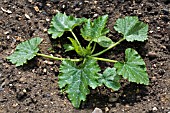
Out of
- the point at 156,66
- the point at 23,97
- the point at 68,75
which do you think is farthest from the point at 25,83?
the point at 156,66

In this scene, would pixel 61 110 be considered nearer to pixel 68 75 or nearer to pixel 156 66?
pixel 68 75

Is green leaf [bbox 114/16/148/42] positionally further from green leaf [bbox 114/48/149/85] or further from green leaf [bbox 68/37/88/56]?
green leaf [bbox 68/37/88/56]

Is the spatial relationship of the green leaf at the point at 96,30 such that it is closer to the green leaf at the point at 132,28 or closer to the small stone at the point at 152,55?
the green leaf at the point at 132,28

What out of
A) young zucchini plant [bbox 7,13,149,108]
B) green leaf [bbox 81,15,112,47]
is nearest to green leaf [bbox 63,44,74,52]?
young zucchini plant [bbox 7,13,149,108]

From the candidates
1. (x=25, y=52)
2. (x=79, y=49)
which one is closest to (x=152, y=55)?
(x=79, y=49)

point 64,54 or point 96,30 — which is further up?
point 96,30

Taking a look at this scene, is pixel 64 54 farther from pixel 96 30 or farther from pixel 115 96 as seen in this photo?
pixel 115 96

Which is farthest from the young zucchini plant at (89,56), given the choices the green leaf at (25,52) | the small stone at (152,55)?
the small stone at (152,55)
